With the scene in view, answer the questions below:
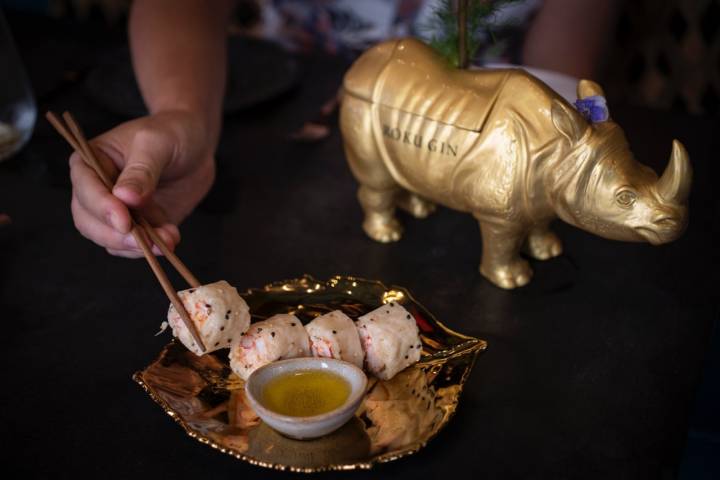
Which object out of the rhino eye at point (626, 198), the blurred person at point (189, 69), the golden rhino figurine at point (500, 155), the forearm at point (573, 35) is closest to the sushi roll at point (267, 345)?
the blurred person at point (189, 69)

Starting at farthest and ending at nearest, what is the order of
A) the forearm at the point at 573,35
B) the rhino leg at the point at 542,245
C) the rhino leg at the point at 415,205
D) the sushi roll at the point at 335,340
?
the forearm at the point at 573,35 → the rhino leg at the point at 415,205 → the rhino leg at the point at 542,245 → the sushi roll at the point at 335,340

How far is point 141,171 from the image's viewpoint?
Result: 3.19ft

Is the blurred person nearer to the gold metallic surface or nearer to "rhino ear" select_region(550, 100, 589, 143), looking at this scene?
the gold metallic surface

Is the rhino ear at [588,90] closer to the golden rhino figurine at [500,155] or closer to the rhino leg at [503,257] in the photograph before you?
the golden rhino figurine at [500,155]

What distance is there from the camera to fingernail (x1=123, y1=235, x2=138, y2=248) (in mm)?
934

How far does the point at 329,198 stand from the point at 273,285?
0.35 metres

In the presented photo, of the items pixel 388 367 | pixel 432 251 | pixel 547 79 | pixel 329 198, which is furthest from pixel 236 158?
pixel 388 367

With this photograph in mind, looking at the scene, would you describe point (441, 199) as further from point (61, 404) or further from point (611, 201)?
point (61, 404)

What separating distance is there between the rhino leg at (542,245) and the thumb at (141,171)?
577 mm

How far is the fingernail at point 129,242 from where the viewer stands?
3.06 feet

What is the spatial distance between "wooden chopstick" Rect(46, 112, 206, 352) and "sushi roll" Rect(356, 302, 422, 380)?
19 cm

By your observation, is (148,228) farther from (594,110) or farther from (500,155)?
(594,110)

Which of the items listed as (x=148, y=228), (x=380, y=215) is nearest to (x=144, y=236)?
(x=148, y=228)

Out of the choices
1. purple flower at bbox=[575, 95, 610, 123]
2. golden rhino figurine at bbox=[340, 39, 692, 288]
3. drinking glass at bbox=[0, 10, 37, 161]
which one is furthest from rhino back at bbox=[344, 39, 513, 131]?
drinking glass at bbox=[0, 10, 37, 161]
